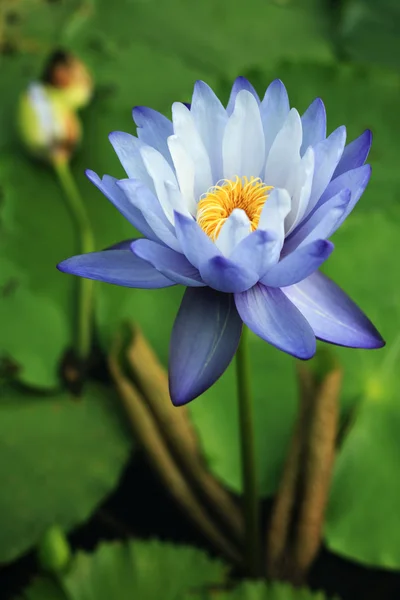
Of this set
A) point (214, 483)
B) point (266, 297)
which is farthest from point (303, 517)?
point (266, 297)

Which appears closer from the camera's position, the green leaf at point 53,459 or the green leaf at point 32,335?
the green leaf at point 53,459

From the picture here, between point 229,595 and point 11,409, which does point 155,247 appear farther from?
point 11,409

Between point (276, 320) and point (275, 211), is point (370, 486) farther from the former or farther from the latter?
point (275, 211)

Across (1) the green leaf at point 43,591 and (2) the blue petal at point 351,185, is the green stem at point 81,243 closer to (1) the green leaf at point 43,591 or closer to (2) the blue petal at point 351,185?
(1) the green leaf at point 43,591

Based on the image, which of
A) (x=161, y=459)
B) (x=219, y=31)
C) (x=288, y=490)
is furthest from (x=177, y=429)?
(x=219, y=31)

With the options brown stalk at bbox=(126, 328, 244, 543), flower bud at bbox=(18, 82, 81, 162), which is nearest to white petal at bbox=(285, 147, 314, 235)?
brown stalk at bbox=(126, 328, 244, 543)

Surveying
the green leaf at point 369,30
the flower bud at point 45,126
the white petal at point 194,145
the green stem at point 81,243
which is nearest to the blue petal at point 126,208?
the white petal at point 194,145

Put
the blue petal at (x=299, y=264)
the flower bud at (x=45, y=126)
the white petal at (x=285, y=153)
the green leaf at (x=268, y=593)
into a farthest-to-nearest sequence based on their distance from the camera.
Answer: the flower bud at (x=45, y=126) → the green leaf at (x=268, y=593) → the white petal at (x=285, y=153) → the blue petal at (x=299, y=264)
